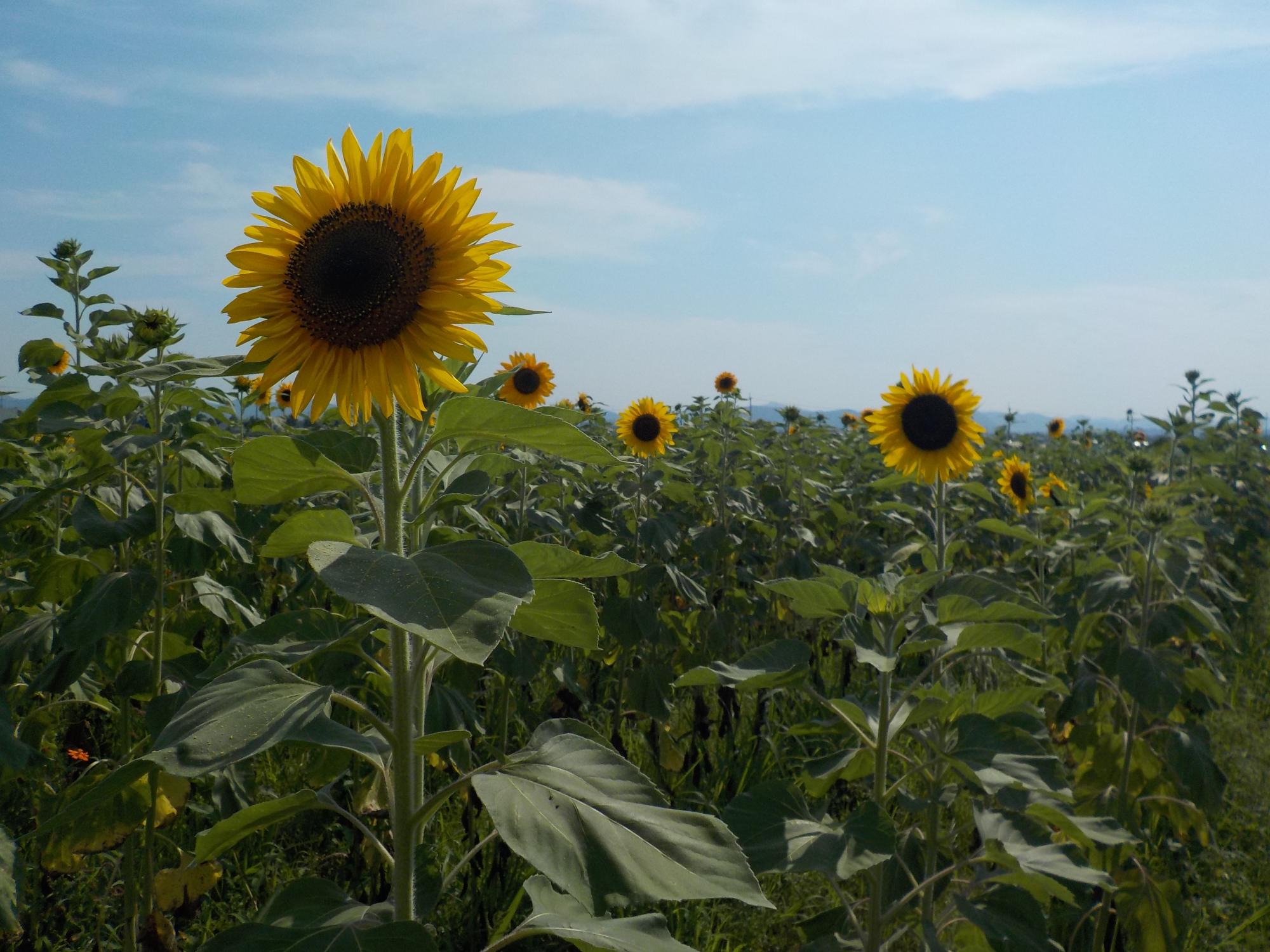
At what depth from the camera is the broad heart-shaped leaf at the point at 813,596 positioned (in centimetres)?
234

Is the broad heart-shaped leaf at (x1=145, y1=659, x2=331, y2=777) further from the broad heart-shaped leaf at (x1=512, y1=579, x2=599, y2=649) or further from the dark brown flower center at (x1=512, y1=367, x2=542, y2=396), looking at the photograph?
the dark brown flower center at (x1=512, y1=367, x2=542, y2=396)

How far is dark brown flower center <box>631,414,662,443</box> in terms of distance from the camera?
7305mm

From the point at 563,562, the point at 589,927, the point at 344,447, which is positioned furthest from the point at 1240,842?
the point at 344,447

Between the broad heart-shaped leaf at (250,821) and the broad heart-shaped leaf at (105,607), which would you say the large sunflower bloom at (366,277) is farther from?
the broad heart-shaped leaf at (105,607)

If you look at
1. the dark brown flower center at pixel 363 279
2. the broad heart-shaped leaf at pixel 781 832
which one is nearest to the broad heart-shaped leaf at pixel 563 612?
the dark brown flower center at pixel 363 279

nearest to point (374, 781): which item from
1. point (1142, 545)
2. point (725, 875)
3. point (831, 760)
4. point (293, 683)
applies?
point (831, 760)

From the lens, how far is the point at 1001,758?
2369 mm

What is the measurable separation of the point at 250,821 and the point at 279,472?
551 millimetres

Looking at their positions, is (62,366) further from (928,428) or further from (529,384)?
(928,428)

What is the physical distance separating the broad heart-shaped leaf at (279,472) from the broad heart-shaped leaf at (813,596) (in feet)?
3.83

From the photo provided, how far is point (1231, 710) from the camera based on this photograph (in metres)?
5.94

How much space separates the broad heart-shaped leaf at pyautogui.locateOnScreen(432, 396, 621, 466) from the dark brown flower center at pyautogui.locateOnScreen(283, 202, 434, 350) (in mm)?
291

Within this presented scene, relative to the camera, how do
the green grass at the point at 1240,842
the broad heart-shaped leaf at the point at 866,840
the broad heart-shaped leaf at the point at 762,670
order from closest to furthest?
1. the broad heart-shaped leaf at the point at 866,840
2. the broad heart-shaped leaf at the point at 762,670
3. the green grass at the point at 1240,842

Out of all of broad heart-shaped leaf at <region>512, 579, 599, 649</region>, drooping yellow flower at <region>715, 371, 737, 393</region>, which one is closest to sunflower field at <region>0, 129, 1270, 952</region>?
broad heart-shaped leaf at <region>512, 579, 599, 649</region>
